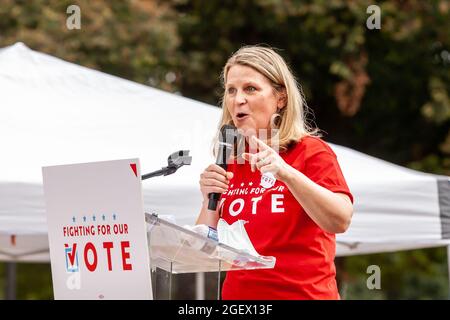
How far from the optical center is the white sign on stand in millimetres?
2209

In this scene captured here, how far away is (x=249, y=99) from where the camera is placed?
2662mm

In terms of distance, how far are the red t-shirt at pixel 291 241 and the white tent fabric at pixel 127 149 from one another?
1658 mm

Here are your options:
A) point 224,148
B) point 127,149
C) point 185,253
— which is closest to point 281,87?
point 224,148

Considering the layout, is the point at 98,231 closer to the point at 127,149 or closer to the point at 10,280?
the point at 127,149

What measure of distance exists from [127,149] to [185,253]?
2336 mm

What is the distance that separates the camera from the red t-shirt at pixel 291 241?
2.53m

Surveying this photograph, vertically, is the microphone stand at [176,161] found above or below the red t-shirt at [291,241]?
above

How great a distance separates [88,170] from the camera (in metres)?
2.29

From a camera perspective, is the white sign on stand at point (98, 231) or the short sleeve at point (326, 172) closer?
the white sign on stand at point (98, 231)

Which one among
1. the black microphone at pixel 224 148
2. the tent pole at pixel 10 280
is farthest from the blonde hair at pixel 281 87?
the tent pole at pixel 10 280

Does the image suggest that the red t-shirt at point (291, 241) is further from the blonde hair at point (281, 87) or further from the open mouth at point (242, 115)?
the open mouth at point (242, 115)
